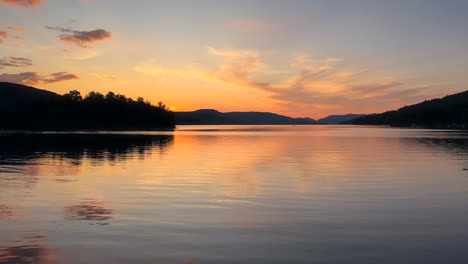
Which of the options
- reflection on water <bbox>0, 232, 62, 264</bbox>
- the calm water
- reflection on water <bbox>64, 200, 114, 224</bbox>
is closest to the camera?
reflection on water <bbox>0, 232, 62, 264</bbox>

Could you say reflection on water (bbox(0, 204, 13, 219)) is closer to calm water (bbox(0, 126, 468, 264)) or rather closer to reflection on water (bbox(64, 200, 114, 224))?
calm water (bbox(0, 126, 468, 264))

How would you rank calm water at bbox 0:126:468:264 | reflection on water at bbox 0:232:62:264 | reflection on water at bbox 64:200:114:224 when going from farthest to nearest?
reflection on water at bbox 64:200:114:224 → calm water at bbox 0:126:468:264 → reflection on water at bbox 0:232:62:264

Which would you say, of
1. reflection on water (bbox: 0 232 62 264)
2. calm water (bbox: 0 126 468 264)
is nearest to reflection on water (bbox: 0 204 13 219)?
calm water (bbox: 0 126 468 264)

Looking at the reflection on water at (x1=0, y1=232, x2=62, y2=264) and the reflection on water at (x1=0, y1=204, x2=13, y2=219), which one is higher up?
the reflection on water at (x1=0, y1=232, x2=62, y2=264)

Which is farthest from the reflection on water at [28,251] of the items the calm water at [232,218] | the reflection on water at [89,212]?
the reflection on water at [89,212]

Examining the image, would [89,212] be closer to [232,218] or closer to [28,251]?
[28,251]

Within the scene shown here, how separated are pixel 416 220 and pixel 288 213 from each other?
572 cm

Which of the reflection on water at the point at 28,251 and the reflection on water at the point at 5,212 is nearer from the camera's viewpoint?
the reflection on water at the point at 28,251

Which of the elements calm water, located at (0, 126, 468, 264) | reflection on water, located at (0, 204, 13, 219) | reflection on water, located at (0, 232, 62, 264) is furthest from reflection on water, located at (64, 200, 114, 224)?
reflection on water, located at (0, 232, 62, 264)

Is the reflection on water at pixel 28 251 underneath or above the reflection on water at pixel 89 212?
above

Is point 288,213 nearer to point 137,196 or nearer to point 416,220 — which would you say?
point 416,220

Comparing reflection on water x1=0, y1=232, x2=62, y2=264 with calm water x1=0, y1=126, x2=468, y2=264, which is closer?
reflection on water x1=0, y1=232, x2=62, y2=264

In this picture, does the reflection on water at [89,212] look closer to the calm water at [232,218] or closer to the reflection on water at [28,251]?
the calm water at [232,218]

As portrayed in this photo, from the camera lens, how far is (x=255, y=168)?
4175 centimetres
